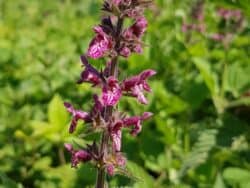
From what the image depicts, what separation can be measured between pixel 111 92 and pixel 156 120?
1.42 meters

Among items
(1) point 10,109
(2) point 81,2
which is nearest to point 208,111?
(1) point 10,109

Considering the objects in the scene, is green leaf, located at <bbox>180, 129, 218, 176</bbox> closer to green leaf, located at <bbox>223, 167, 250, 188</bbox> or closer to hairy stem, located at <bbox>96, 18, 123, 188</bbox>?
green leaf, located at <bbox>223, 167, 250, 188</bbox>

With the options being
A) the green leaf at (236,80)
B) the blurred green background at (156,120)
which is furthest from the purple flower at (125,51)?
the green leaf at (236,80)

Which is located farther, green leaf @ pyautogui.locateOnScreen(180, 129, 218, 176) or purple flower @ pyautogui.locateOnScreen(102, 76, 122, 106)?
green leaf @ pyautogui.locateOnScreen(180, 129, 218, 176)

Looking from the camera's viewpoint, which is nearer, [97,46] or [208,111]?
[97,46]

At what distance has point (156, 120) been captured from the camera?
11.6ft

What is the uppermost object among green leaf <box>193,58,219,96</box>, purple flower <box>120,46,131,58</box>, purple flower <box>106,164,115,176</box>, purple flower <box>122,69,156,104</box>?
green leaf <box>193,58,219,96</box>

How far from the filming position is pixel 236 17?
208 inches

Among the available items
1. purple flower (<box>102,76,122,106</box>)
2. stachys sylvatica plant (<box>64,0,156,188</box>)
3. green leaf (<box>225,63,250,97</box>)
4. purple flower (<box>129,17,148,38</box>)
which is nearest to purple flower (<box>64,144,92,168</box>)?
stachys sylvatica plant (<box>64,0,156,188</box>)

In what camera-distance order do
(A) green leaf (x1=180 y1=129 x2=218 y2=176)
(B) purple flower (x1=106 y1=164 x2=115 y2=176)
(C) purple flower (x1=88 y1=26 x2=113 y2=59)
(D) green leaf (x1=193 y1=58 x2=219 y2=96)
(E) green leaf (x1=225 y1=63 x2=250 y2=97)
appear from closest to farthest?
1. (C) purple flower (x1=88 y1=26 x2=113 y2=59)
2. (B) purple flower (x1=106 y1=164 x2=115 y2=176)
3. (A) green leaf (x1=180 y1=129 x2=218 y2=176)
4. (D) green leaf (x1=193 y1=58 x2=219 y2=96)
5. (E) green leaf (x1=225 y1=63 x2=250 y2=97)

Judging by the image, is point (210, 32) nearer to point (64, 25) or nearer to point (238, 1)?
point (64, 25)

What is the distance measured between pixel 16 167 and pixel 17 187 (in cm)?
116

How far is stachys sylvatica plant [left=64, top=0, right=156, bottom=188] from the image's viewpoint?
2.13 metres

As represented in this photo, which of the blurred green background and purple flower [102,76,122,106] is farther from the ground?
the blurred green background
